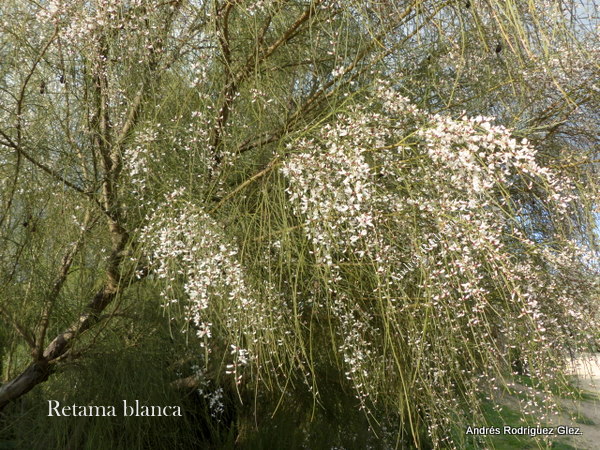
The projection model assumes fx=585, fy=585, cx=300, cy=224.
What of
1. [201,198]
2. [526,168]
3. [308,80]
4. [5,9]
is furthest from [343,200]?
[5,9]

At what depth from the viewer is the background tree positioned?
1818mm

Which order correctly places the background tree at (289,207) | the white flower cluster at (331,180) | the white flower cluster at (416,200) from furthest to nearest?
the background tree at (289,207) < the white flower cluster at (331,180) < the white flower cluster at (416,200)

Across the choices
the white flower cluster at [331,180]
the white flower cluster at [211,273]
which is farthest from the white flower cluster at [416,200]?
the white flower cluster at [211,273]

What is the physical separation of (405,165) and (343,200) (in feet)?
0.82

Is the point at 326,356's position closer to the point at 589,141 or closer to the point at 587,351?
the point at 587,351

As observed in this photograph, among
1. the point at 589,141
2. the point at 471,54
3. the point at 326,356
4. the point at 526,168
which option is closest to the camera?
the point at 526,168

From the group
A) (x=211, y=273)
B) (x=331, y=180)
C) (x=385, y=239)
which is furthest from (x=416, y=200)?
(x=211, y=273)

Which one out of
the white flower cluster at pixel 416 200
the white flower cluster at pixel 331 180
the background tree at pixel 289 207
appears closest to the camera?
the white flower cluster at pixel 416 200

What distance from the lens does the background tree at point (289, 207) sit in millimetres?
1818

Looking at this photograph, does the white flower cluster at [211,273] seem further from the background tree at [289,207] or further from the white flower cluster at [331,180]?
the white flower cluster at [331,180]

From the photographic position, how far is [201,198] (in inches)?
84.9

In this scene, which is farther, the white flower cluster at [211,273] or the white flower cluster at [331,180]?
the white flower cluster at [211,273]

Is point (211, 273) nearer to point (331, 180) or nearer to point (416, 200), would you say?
point (331, 180)

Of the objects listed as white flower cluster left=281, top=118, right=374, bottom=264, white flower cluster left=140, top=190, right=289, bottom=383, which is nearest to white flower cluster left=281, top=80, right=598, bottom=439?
white flower cluster left=281, top=118, right=374, bottom=264
